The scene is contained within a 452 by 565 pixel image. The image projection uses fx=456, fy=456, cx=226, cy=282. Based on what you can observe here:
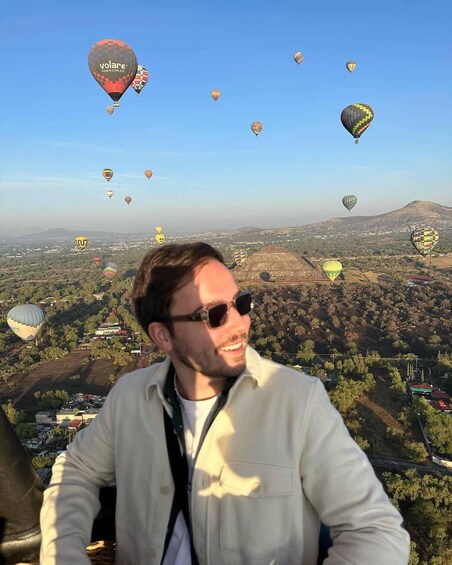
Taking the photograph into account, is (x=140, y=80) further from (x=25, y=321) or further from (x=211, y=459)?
(x=211, y=459)

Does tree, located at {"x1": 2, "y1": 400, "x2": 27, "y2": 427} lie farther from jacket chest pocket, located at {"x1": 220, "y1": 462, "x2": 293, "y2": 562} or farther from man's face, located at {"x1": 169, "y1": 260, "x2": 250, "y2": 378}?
jacket chest pocket, located at {"x1": 220, "y1": 462, "x2": 293, "y2": 562}

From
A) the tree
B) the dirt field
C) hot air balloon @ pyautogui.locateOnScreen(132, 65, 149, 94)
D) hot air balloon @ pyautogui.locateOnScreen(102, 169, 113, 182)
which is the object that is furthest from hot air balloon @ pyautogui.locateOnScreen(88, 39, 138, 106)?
hot air balloon @ pyautogui.locateOnScreen(102, 169, 113, 182)

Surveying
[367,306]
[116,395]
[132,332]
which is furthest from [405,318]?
[116,395]

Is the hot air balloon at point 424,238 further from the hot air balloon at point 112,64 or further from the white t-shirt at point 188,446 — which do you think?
the white t-shirt at point 188,446

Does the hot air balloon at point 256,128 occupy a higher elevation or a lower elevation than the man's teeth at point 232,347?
higher

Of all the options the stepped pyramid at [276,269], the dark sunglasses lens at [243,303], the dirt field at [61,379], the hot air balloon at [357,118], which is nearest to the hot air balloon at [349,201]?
the stepped pyramid at [276,269]

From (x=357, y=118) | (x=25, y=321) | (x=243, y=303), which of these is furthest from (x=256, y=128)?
(x=243, y=303)
